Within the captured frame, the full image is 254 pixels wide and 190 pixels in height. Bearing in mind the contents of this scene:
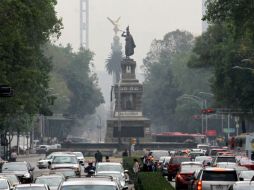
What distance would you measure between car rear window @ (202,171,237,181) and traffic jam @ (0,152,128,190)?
2908mm

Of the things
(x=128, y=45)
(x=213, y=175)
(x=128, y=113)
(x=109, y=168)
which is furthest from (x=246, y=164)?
(x=128, y=45)

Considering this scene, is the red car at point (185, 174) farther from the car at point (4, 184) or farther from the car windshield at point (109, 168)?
the car at point (4, 184)

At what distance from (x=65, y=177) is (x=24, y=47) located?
143 feet

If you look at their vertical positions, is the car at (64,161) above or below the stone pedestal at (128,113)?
below

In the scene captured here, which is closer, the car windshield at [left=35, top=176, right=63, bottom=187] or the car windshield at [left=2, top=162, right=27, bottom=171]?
the car windshield at [left=35, top=176, right=63, bottom=187]

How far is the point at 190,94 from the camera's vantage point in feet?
625

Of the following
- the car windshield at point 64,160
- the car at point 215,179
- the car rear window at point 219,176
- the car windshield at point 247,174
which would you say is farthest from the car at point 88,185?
the car windshield at point 64,160

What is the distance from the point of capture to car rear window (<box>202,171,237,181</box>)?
40.4m

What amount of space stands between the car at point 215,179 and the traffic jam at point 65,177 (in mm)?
2744

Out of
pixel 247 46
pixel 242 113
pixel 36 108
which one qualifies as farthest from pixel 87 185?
pixel 242 113

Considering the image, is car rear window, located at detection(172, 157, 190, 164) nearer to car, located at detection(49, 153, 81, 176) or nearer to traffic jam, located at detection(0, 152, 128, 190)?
car, located at detection(49, 153, 81, 176)

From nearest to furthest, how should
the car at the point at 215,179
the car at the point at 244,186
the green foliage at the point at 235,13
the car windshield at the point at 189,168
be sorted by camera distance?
the car at the point at 244,186
the car at the point at 215,179
the car windshield at the point at 189,168
the green foliage at the point at 235,13

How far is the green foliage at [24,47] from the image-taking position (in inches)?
2640

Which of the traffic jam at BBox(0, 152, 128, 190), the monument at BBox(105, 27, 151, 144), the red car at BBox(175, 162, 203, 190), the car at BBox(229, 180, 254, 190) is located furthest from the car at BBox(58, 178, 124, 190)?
the monument at BBox(105, 27, 151, 144)
